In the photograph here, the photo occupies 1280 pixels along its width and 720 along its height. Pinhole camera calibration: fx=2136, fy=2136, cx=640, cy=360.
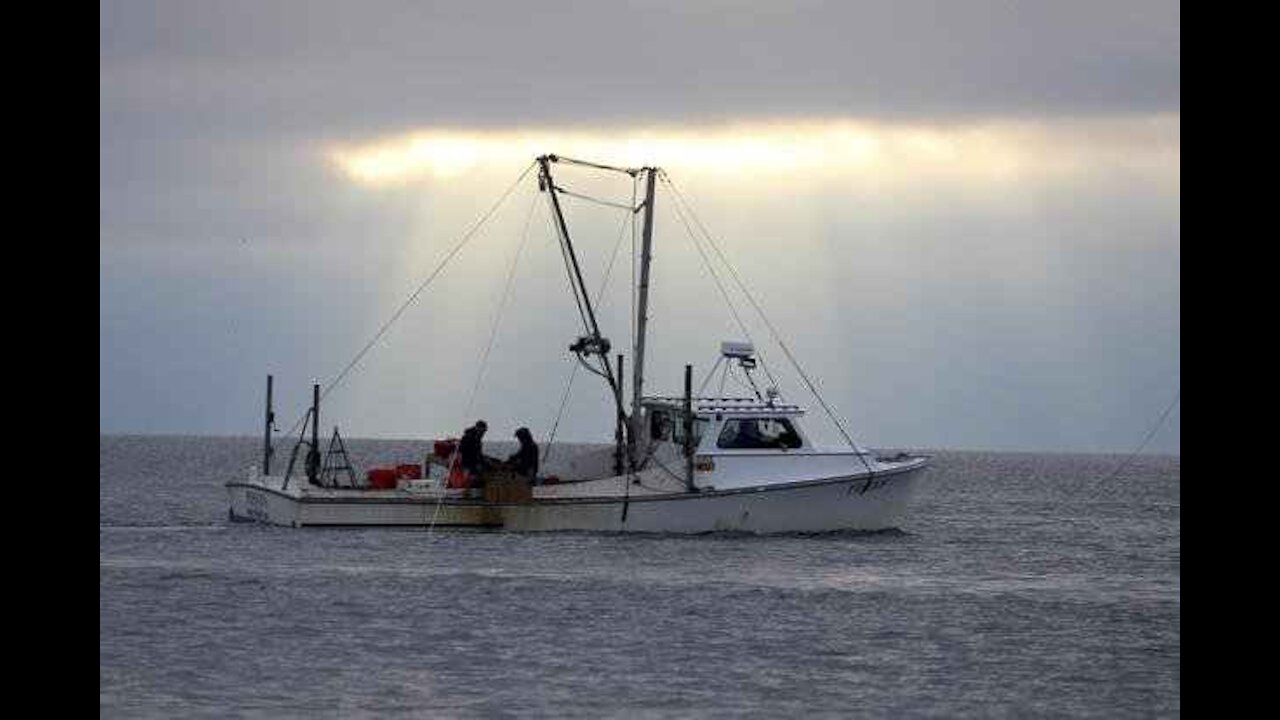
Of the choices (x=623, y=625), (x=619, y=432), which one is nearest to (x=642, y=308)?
(x=619, y=432)

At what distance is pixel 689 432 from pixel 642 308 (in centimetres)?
508

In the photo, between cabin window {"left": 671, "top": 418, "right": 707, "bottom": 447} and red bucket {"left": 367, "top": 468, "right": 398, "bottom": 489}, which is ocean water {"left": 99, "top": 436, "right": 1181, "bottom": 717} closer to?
red bucket {"left": 367, "top": 468, "right": 398, "bottom": 489}

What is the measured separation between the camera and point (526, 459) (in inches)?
1533

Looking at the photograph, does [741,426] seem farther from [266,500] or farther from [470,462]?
[266,500]

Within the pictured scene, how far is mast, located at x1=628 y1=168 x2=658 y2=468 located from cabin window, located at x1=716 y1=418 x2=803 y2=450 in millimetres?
2149

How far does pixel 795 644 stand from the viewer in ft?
85.3

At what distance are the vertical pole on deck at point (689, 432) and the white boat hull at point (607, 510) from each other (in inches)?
13.3

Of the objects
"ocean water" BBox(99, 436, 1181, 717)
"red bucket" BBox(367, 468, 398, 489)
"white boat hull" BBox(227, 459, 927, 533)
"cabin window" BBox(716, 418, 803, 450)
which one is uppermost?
"cabin window" BBox(716, 418, 803, 450)

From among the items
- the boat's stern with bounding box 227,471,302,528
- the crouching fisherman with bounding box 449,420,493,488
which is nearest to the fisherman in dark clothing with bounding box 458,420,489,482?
the crouching fisherman with bounding box 449,420,493,488

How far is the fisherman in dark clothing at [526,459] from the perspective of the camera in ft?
127

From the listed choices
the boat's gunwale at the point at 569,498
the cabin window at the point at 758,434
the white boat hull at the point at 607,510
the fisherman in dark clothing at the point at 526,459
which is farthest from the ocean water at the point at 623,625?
the cabin window at the point at 758,434

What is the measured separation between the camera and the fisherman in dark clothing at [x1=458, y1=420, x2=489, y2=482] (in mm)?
38250

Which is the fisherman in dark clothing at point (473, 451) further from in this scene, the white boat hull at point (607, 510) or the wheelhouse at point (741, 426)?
the wheelhouse at point (741, 426)
